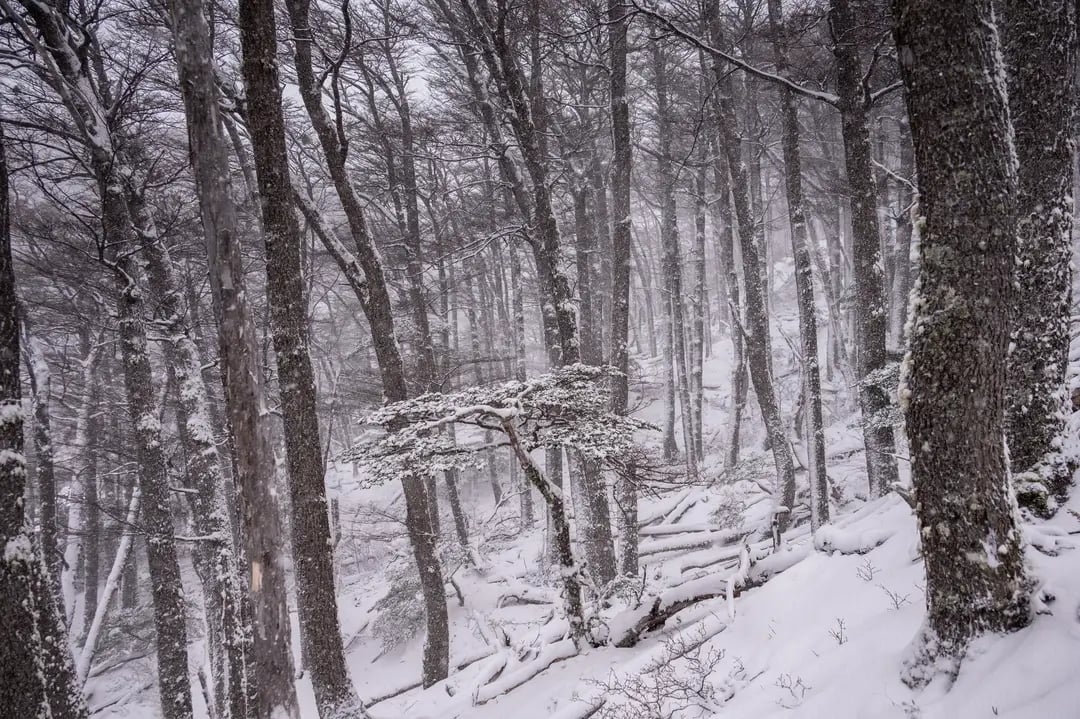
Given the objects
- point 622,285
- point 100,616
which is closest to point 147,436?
point 100,616

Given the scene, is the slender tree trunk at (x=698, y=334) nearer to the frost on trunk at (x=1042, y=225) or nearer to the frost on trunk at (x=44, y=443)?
the frost on trunk at (x=1042, y=225)

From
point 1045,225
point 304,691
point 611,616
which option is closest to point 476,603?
point 304,691

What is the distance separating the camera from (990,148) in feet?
8.46

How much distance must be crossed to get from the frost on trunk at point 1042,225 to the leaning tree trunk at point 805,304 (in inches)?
182

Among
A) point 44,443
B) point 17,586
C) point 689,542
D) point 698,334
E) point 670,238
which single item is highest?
point 670,238

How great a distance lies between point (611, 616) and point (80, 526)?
1559 cm

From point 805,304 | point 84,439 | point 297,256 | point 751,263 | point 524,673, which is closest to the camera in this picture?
point 297,256

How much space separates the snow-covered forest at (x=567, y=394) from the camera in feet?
8.95

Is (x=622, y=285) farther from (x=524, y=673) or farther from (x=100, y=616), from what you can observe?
(x=100, y=616)

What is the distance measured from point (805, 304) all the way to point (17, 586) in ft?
35.6

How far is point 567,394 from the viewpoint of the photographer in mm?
5125

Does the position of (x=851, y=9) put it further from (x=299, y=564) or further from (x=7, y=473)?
(x=7, y=473)

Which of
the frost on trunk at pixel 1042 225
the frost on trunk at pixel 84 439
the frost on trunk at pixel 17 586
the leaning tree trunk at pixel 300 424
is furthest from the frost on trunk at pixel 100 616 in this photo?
the frost on trunk at pixel 1042 225

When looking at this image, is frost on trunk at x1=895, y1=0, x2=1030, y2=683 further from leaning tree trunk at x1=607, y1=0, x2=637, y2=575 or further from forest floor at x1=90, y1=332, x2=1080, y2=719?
leaning tree trunk at x1=607, y1=0, x2=637, y2=575
